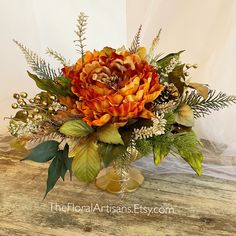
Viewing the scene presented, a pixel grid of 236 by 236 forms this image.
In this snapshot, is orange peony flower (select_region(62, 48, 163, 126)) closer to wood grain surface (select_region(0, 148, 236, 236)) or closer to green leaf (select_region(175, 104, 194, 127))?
green leaf (select_region(175, 104, 194, 127))

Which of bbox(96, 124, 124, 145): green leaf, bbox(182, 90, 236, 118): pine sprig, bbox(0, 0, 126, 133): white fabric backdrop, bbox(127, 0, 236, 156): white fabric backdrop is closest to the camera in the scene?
bbox(96, 124, 124, 145): green leaf

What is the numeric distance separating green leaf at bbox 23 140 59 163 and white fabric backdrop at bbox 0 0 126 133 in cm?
50

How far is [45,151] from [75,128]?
3.2 inches

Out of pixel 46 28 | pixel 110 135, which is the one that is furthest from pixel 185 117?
pixel 46 28

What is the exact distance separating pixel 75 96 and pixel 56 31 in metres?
0.48

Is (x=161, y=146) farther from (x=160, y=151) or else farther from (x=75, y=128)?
(x=75, y=128)

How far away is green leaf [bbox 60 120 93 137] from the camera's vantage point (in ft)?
2.19

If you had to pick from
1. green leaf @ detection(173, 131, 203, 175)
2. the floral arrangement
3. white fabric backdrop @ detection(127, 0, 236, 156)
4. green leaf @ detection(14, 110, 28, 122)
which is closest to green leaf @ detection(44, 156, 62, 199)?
the floral arrangement

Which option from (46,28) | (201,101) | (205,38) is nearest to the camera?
(201,101)

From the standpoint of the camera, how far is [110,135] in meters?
0.65

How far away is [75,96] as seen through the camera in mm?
731

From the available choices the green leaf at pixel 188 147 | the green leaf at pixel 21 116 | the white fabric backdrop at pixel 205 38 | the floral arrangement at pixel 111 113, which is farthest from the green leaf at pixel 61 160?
the white fabric backdrop at pixel 205 38

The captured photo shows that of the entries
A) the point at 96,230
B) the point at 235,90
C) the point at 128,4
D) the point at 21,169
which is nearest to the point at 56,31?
the point at 128,4

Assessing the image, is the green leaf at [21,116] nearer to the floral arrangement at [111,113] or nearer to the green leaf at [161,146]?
the floral arrangement at [111,113]
